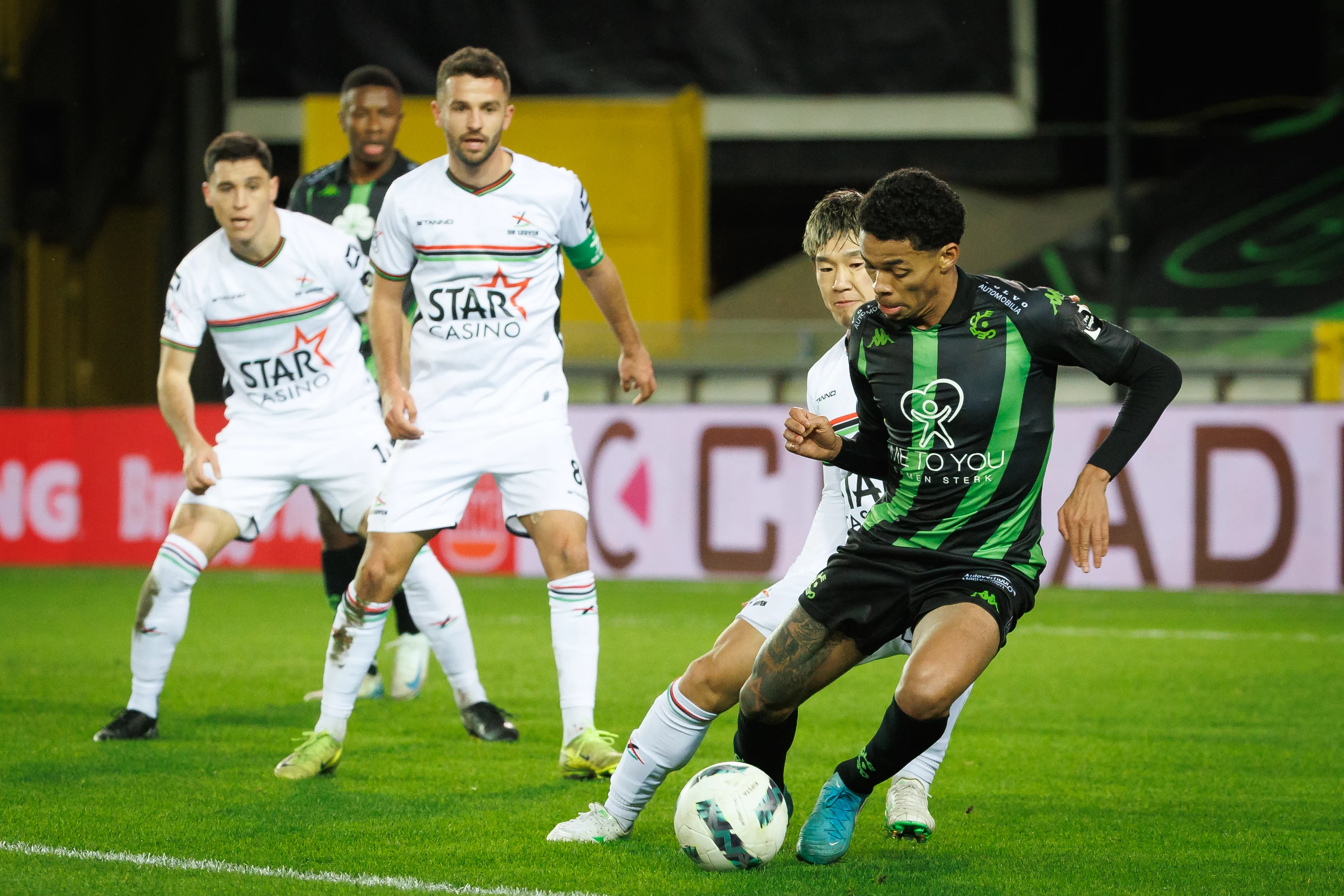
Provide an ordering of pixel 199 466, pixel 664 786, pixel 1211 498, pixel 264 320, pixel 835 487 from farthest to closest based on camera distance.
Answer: pixel 1211 498 < pixel 264 320 < pixel 199 466 < pixel 664 786 < pixel 835 487

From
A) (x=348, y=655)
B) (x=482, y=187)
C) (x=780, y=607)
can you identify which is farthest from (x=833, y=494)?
(x=348, y=655)

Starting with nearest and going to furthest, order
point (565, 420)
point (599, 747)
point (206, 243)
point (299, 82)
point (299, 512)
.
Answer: point (599, 747) < point (565, 420) < point (206, 243) < point (299, 512) < point (299, 82)

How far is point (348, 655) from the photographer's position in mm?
5047

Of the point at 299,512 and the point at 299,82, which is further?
the point at 299,82

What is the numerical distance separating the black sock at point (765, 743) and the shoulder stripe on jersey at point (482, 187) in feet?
6.31

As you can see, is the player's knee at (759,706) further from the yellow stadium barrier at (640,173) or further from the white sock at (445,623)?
the yellow stadium barrier at (640,173)

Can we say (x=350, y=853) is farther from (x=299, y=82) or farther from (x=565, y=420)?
(x=299, y=82)

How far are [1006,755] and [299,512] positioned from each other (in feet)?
24.4

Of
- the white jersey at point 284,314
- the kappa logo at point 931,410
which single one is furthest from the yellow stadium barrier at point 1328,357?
the kappa logo at point 931,410

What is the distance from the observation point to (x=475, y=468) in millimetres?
4988

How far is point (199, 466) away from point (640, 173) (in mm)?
12149

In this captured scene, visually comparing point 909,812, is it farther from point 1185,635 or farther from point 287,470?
point 1185,635

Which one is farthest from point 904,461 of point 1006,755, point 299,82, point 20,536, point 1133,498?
point 299,82

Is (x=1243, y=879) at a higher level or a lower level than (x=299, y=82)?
lower
